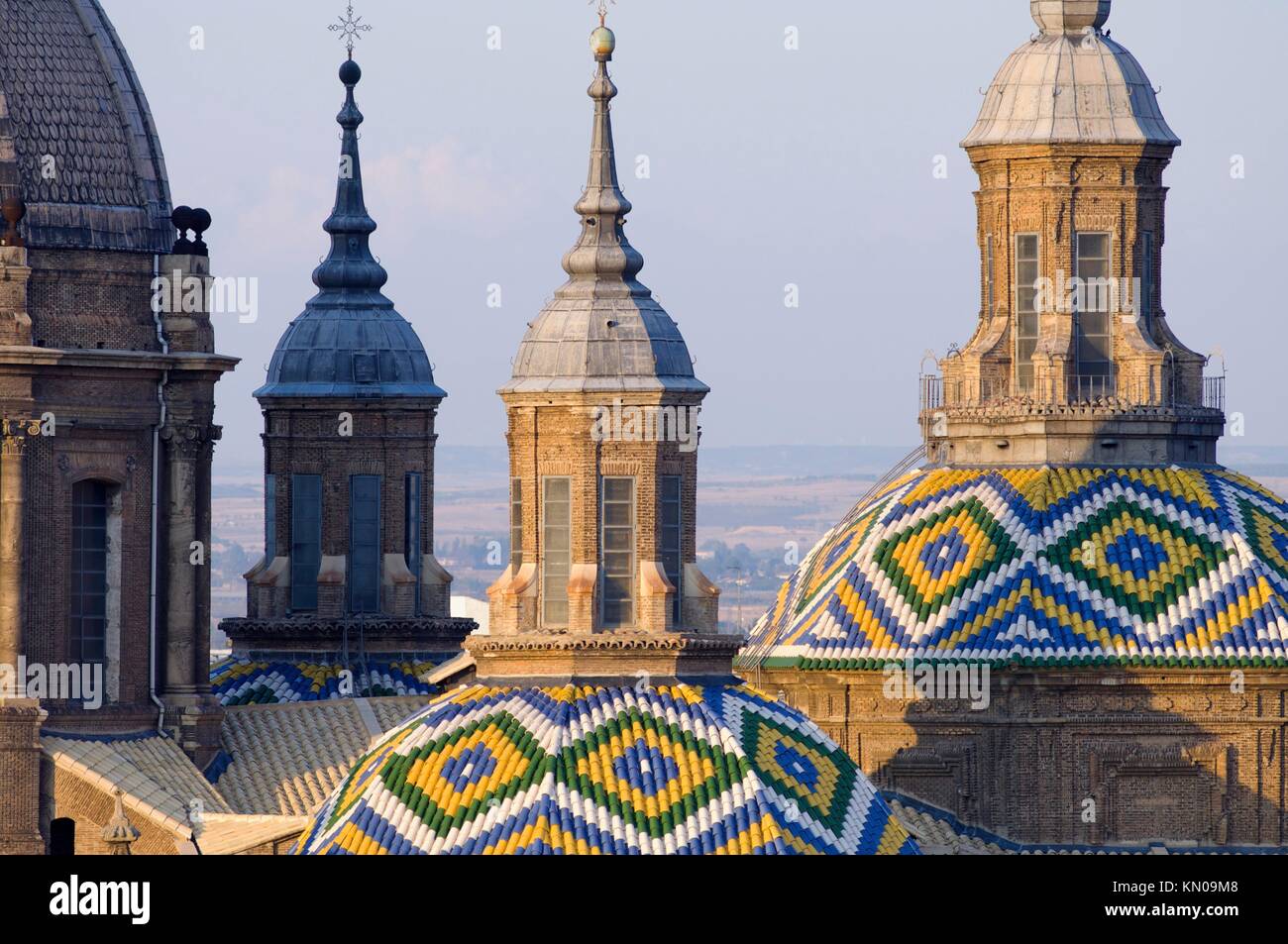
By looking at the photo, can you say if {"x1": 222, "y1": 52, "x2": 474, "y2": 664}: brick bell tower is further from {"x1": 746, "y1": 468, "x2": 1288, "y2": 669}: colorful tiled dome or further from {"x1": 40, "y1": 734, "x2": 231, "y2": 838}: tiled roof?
{"x1": 40, "y1": 734, "x2": 231, "y2": 838}: tiled roof

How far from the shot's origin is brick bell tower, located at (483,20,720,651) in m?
88.4

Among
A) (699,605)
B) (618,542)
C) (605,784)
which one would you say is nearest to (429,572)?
(618,542)

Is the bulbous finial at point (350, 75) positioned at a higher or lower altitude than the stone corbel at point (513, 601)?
higher

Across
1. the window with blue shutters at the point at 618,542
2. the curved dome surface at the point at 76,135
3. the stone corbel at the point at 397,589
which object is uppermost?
the curved dome surface at the point at 76,135

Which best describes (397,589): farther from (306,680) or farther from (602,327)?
(602,327)

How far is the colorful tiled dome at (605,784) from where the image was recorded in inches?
3287

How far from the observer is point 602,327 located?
88.9 meters

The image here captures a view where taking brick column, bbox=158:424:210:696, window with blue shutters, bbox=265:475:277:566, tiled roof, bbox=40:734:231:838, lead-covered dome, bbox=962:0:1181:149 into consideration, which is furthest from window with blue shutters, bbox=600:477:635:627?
window with blue shutters, bbox=265:475:277:566

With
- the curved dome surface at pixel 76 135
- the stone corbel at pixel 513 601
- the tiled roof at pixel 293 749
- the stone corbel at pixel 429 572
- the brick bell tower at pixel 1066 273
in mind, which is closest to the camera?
the stone corbel at pixel 513 601

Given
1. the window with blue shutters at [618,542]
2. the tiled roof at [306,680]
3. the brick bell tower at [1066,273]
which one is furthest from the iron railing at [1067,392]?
the window with blue shutters at [618,542]

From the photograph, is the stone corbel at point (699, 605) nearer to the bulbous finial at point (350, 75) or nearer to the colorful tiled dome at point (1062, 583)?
the colorful tiled dome at point (1062, 583)

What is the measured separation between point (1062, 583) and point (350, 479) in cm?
2080

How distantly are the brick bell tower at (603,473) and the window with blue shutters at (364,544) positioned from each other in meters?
31.2

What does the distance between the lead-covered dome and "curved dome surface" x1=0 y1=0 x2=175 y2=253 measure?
19.8 m
